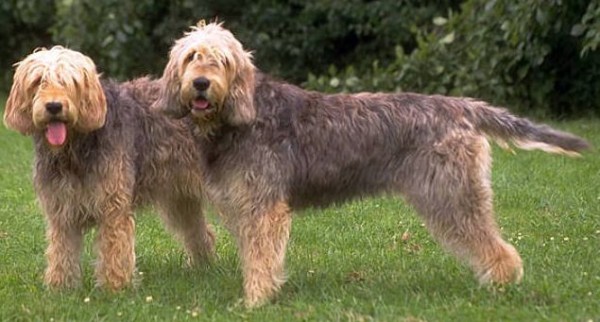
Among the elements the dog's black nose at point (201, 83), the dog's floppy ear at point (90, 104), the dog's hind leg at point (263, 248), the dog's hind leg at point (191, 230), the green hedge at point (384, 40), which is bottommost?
the green hedge at point (384, 40)

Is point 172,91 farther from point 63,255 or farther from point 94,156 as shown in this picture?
point 63,255

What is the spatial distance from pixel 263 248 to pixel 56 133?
52.7 inches

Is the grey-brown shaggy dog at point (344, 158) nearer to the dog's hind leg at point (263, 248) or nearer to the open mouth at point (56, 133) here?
the dog's hind leg at point (263, 248)

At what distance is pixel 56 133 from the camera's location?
22.0 feet

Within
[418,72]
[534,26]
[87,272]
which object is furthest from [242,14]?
[87,272]

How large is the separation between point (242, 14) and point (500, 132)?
12.2m

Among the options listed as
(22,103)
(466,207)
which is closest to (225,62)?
(22,103)

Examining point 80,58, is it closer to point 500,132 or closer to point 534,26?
point 500,132

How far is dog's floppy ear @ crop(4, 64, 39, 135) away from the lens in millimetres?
6766

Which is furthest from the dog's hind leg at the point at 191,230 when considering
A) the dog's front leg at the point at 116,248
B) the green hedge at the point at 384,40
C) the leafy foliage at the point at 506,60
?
the leafy foliage at the point at 506,60

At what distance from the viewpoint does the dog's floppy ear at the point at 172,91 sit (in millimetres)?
6543

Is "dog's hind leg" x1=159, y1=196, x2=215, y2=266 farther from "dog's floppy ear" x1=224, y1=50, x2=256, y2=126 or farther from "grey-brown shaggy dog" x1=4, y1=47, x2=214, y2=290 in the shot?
"dog's floppy ear" x1=224, y1=50, x2=256, y2=126

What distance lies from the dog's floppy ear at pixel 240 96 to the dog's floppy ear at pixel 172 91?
0.87 ft

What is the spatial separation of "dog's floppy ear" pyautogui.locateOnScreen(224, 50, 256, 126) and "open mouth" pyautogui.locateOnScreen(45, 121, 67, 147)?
3.09ft
